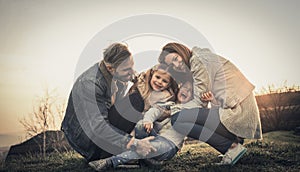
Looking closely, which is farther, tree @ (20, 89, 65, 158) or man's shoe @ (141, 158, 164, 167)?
tree @ (20, 89, 65, 158)

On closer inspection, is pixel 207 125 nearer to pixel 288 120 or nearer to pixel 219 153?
pixel 219 153

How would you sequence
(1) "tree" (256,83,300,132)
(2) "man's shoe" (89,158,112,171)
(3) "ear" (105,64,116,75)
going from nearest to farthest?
(2) "man's shoe" (89,158,112,171), (3) "ear" (105,64,116,75), (1) "tree" (256,83,300,132)

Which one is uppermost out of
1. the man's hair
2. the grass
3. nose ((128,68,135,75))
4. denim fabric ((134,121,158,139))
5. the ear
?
the man's hair

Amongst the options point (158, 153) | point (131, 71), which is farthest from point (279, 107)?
point (131, 71)

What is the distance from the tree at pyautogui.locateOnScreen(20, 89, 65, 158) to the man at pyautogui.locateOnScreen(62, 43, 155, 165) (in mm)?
211

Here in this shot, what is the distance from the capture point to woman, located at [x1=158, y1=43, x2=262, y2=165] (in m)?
4.18

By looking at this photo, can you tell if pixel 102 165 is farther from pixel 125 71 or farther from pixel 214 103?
pixel 214 103

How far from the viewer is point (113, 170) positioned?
13.4 ft

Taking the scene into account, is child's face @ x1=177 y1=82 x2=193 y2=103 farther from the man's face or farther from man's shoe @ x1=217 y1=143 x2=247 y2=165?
man's shoe @ x1=217 y1=143 x2=247 y2=165

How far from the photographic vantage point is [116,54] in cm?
425

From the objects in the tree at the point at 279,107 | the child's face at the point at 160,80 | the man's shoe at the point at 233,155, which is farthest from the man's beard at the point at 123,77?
the tree at the point at 279,107

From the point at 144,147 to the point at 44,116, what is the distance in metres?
1.11

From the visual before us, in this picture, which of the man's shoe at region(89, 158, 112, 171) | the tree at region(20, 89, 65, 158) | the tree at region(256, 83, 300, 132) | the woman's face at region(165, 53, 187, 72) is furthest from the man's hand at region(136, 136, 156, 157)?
the tree at region(256, 83, 300, 132)

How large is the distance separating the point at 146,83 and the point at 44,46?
1213mm
